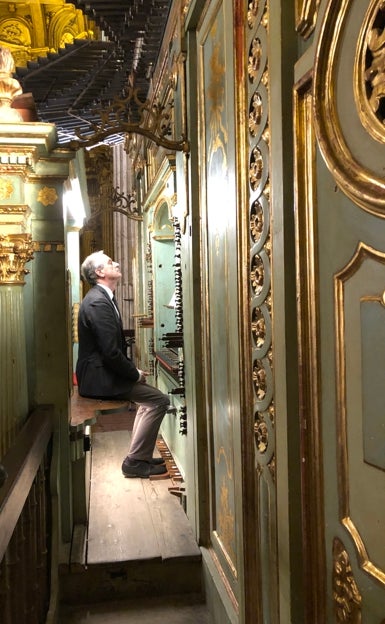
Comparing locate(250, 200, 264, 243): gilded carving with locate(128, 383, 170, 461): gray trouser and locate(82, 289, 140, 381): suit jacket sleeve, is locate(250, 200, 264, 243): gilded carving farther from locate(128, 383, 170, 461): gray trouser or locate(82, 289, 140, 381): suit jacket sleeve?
locate(128, 383, 170, 461): gray trouser

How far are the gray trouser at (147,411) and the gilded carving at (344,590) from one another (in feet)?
9.89

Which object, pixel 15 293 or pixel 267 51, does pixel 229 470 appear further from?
pixel 267 51

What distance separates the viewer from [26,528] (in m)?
2.40

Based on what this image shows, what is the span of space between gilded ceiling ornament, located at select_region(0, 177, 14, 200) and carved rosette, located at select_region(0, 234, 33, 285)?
0.79 ft

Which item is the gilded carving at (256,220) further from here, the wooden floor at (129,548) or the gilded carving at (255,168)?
the wooden floor at (129,548)

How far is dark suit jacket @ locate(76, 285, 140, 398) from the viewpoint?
4277 millimetres

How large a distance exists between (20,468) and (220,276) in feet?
4.16

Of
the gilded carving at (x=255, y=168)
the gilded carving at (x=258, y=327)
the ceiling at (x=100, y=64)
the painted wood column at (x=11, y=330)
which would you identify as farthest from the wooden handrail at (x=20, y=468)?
the ceiling at (x=100, y=64)

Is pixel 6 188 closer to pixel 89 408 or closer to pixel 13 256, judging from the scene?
pixel 13 256

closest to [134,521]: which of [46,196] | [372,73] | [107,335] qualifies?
[107,335]

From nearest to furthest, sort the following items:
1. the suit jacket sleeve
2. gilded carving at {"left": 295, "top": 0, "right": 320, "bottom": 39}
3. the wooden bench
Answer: gilded carving at {"left": 295, "top": 0, "right": 320, "bottom": 39} → the wooden bench → the suit jacket sleeve

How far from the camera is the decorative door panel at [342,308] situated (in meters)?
1.25

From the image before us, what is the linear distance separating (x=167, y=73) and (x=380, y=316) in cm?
393

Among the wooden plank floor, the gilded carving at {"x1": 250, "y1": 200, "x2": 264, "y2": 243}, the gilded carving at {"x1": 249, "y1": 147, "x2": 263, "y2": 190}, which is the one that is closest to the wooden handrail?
the wooden plank floor
